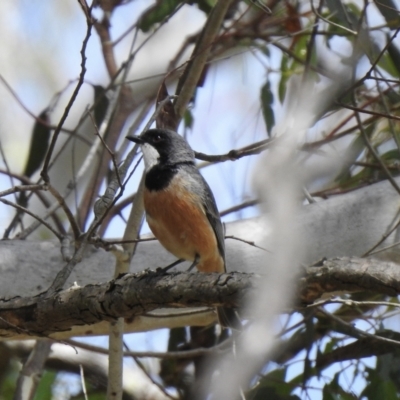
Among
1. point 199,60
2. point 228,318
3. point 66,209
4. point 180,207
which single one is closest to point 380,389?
point 228,318

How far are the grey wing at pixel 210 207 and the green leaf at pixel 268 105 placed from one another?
2.60 feet

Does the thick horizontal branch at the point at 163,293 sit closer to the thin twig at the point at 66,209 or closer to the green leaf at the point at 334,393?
the thin twig at the point at 66,209

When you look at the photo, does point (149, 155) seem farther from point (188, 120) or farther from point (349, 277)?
point (349, 277)

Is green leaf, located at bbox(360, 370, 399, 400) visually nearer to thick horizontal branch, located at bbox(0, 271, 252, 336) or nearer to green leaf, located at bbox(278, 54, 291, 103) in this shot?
thick horizontal branch, located at bbox(0, 271, 252, 336)

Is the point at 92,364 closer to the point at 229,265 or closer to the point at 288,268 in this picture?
the point at 229,265

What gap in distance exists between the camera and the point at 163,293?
117 inches

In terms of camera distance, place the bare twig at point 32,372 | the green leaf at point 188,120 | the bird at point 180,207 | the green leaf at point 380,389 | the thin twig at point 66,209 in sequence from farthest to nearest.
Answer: the green leaf at point 188,120 → the bare twig at point 32,372 → the green leaf at point 380,389 → the bird at point 180,207 → the thin twig at point 66,209

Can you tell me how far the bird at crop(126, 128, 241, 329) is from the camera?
13.0 ft

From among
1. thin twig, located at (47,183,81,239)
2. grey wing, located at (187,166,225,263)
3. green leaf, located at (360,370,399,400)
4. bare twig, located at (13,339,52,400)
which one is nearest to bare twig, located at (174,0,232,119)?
grey wing, located at (187,166,225,263)

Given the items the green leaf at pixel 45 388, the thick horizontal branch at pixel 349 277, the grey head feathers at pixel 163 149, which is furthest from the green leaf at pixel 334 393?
the thick horizontal branch at pixel 349 277

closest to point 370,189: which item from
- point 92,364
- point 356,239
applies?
point 356,239

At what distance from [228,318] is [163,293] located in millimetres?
1422

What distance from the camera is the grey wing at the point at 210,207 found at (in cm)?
410

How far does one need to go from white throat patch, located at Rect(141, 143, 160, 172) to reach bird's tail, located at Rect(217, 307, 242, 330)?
0.98 metres
